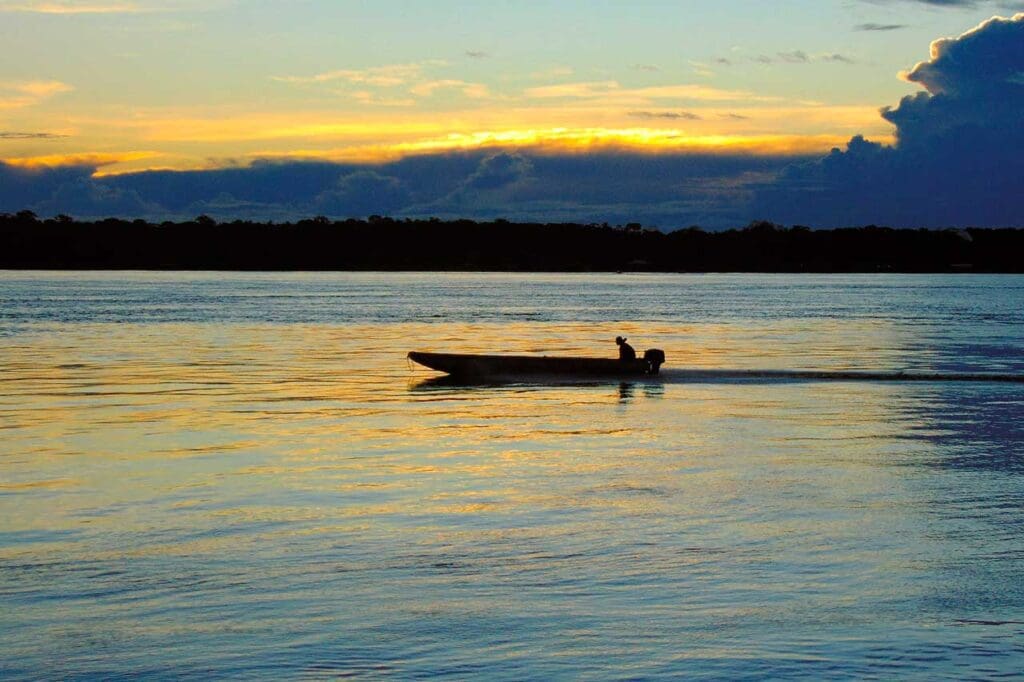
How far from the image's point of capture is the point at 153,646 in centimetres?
1168

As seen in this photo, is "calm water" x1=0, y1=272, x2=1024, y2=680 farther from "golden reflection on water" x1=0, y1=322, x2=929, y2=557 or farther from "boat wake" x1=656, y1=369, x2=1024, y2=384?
"boat wake" x1=656, y1=369, x2=1024, y2=384

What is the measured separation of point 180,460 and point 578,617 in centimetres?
1180

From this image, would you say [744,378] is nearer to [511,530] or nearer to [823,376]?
[823,376]

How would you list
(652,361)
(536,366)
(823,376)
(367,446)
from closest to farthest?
(367,446) → (823,376) → (652,361) → (536,366)

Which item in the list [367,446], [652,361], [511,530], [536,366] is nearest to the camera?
[511,530]

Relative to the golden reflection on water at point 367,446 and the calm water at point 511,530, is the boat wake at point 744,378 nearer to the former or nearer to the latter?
the golden reflection on water at point 367,446

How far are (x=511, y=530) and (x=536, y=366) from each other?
78.7 feet

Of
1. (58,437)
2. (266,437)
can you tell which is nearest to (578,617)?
(266,437)

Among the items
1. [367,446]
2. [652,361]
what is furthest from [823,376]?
[367,446]

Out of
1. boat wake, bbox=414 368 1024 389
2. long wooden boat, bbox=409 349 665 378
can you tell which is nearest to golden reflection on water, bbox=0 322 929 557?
boat wake, bbox=414 368 1024 389

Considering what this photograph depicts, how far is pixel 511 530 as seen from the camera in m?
16.7

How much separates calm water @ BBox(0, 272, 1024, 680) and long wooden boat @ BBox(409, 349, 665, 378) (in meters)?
2.43

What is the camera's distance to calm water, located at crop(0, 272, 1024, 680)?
11.7 meters

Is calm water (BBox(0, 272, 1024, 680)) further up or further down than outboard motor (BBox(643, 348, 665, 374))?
further down
